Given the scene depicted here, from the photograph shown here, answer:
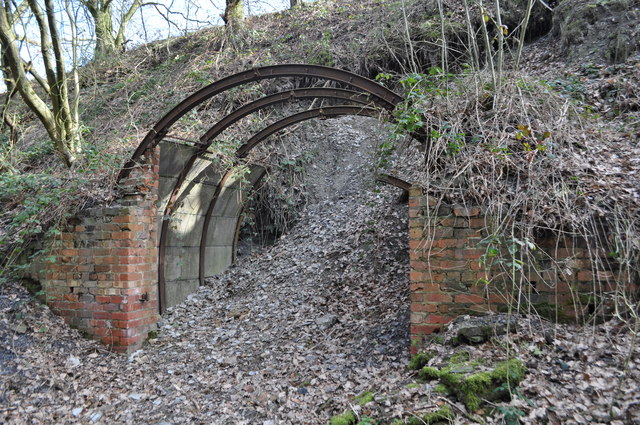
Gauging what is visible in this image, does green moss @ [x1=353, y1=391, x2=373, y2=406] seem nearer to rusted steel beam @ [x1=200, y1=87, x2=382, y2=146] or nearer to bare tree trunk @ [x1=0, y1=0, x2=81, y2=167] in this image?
rusted steel beam @ [x1=200, y1=87, x2=382, y2=146]

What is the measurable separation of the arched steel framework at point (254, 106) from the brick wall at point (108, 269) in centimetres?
55

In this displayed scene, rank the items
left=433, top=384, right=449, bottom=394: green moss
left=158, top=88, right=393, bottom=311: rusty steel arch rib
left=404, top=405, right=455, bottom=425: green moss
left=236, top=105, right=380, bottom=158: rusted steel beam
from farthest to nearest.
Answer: left=236, top=105, right=380, bottom=158: rusted steel beam, left=158, top=88, right=393, bottom=311: rusty steel arch rib, left=433, top=384, right=449, bottom=394: green moss, left=404, top=405, right=455, bottom=425: green moss

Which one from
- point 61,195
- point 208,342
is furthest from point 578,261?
point 61,195

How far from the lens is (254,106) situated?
6262 mm

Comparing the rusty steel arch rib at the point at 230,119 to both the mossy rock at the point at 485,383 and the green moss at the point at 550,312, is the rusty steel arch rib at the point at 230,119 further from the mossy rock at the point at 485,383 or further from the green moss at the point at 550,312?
the mossy rock at the point at 485,383

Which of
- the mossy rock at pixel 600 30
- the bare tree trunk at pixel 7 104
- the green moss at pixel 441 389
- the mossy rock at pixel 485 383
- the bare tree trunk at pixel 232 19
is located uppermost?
the bare tree trunk at pixel 232 19

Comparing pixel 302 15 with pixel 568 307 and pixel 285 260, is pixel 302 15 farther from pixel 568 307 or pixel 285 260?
pixel 568 307

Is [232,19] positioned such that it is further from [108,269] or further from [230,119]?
[108,269]

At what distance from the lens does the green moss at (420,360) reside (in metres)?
3.94

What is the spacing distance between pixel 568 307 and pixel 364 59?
771 cm

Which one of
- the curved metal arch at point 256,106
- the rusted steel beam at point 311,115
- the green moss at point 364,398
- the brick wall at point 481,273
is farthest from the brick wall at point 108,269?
the brick wall at point 481,273

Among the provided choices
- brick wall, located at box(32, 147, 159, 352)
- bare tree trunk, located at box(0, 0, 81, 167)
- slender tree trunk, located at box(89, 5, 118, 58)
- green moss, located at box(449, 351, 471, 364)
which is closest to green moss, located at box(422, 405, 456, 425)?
green moss, located at box(449, 351, 471, 364)

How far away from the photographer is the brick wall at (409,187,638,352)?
3850 mm

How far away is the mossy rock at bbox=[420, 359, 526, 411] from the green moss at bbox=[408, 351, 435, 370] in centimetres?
53
